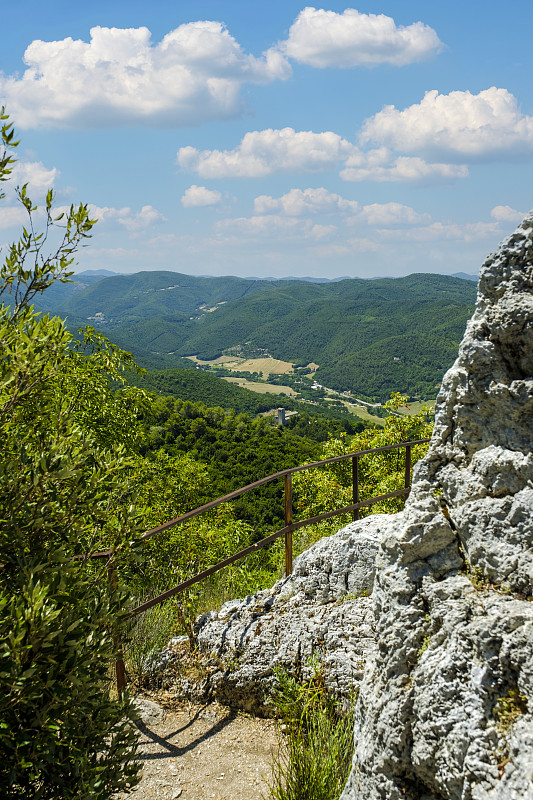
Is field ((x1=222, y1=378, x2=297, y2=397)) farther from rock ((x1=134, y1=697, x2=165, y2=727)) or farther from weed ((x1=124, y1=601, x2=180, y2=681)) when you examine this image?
rock ((x1=134, y1=697, x2=165, y2=727))

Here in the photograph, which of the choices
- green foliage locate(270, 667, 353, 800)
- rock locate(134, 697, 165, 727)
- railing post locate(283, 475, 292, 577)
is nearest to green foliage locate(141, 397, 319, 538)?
railing post locate(283, 475, 292, 577)

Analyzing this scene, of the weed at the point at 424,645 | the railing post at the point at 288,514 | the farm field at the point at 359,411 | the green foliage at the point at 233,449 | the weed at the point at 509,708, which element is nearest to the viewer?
the weed at the point at 509,708

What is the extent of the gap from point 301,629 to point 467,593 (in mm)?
2110

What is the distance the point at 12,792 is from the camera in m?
2.07

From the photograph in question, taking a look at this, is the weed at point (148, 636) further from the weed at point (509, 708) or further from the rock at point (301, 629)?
the weed at point (509, 708)

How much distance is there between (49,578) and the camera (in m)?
2.16

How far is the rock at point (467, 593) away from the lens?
6.16ft

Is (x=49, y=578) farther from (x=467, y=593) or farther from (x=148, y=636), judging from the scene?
(x=148, y=636)

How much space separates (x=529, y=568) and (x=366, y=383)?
536 feet

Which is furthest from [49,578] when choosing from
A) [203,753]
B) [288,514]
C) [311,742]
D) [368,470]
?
[368,470]

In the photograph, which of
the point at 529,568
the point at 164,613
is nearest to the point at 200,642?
the point at 164,613

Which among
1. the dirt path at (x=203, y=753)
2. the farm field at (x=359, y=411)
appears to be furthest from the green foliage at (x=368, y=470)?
the farm field at (x=359, y=411)

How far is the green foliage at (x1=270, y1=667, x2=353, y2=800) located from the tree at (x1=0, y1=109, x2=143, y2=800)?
923 mm

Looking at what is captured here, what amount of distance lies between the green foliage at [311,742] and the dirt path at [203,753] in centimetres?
15
